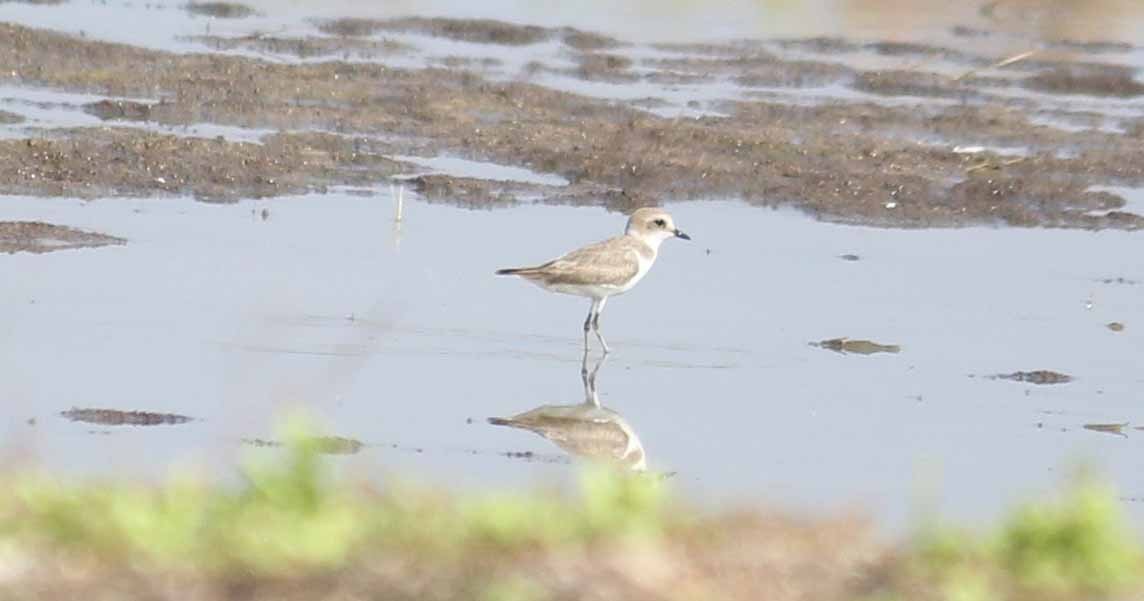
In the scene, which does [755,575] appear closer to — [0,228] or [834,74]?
[0,228]

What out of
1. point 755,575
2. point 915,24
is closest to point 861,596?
point 755,575

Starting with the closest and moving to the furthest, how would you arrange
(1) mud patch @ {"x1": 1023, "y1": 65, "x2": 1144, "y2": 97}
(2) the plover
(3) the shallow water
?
(3) the shallow water
(2) the plover
(1) mud patch @ {"x1": 1023, "y1": 65, "x2": 1144, "y2": 97}

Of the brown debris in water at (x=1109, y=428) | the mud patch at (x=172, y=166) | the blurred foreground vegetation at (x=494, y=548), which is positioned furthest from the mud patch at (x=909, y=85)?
the blurred foreground vegetation at (x=494, y=548)

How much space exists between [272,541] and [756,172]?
12.8m

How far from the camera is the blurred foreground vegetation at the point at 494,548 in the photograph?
5617mm

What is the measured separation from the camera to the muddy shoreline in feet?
55.2

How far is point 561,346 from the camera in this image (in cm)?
1305

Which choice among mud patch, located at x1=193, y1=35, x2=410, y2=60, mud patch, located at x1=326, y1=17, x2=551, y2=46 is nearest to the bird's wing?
mud patch, located at x1=193, y1=35, x2=410, y2=60

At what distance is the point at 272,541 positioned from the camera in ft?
18.6

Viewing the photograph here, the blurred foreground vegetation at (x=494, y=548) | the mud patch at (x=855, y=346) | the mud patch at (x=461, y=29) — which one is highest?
the blurred foreground vegetation at (x=494, y=548)

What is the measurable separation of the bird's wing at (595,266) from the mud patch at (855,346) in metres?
1.08

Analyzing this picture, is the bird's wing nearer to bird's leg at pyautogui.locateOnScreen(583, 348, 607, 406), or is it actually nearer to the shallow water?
Answer: the shallow water

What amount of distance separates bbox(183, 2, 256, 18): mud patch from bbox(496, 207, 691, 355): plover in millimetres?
10802

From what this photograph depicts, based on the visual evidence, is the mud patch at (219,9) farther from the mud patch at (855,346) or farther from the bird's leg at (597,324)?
the mud patch at (855,346)
